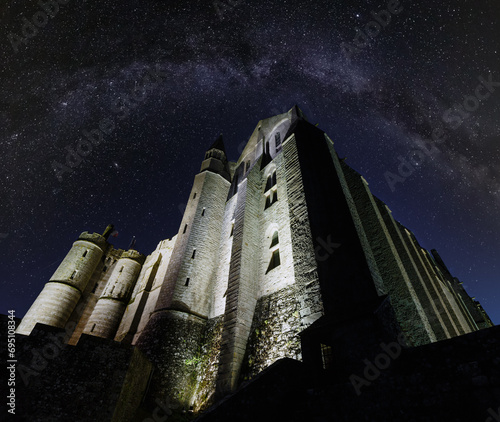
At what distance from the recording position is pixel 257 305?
1035 cm

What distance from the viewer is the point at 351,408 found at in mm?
3646

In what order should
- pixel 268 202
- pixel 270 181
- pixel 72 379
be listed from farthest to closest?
1. pixel 270 181
2. pixel 268 202
3. pixel 72 379

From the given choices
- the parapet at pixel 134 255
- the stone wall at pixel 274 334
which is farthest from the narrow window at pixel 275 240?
the parapet at pixel 134 255

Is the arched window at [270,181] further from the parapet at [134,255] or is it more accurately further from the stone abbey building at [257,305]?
the parapet at [134,255]

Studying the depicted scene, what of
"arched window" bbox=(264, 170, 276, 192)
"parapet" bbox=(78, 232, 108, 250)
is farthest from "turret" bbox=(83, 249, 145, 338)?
"arched window" bbox=(264, 170, 276, 192)

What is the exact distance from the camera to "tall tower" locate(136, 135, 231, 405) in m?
10.1

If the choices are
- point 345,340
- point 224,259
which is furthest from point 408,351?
point 224,259

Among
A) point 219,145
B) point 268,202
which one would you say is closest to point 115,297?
point 268,202

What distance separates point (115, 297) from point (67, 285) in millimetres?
4085

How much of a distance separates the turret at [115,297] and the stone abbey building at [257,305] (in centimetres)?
16

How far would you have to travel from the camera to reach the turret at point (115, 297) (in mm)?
Result: 19297

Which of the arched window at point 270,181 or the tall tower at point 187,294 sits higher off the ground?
the arched window at point 270,181

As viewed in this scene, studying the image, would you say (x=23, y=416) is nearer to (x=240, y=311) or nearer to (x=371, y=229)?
(x=240, y=311)

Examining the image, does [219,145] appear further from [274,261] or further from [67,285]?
[67,285]
